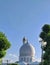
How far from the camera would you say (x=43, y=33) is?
114 ft

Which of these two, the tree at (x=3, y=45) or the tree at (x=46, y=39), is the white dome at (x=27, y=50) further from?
the tree at (x=3, y=45)

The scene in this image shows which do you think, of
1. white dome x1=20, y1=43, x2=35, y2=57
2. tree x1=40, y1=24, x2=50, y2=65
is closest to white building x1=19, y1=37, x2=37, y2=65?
white dome x1=20, y1=43, x2=35, y2=57

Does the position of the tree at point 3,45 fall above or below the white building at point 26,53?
below

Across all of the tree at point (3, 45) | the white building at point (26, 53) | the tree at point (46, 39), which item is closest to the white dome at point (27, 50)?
the white building at point (26, 53)

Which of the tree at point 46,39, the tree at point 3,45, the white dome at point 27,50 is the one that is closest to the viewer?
the tree at point 3,45

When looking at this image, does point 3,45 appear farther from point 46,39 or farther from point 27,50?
point 27,50

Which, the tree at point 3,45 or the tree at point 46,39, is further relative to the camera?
the tree at point 46,39

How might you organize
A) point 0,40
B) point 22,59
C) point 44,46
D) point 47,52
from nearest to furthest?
point 0,40
point 47,52
point 44,46
point 22,59

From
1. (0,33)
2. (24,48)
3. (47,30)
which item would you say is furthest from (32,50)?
(0,33)

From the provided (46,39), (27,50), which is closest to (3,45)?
(46,39)

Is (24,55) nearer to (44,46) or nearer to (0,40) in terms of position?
(44,46)

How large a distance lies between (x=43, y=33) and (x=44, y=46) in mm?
1654

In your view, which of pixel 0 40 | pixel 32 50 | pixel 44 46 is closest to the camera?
pixel 0 40

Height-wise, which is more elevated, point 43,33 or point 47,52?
point 43,33
